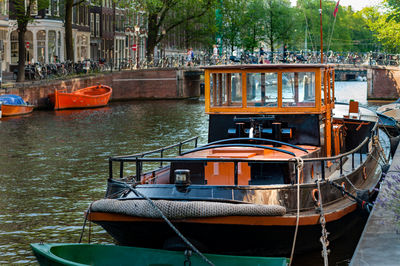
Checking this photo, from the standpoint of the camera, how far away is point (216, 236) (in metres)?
8.66

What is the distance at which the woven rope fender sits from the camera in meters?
8.38

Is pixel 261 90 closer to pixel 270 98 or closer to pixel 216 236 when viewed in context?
pixel 270 98

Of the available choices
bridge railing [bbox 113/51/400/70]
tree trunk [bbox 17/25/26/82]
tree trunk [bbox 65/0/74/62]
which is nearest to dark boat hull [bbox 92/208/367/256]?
tree trunk [bbox 17/25/26/82]

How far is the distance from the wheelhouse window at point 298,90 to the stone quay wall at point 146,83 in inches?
1112

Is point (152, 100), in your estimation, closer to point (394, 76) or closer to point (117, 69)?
point (117, 69)

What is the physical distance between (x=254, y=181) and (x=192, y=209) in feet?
5.03

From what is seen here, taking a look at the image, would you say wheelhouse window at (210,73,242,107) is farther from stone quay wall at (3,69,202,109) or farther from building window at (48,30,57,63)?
building window at (48,30,57,63)

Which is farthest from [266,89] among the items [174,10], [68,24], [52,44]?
[52,44]

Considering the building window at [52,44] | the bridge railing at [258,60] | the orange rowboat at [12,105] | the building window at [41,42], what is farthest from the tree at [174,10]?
the orange rowboat at [12,105]

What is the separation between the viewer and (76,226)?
1224 cm

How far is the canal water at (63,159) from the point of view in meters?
12.0

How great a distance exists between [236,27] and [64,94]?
30729 mm

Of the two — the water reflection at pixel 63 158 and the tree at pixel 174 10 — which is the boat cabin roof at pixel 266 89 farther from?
the tree at pixel 174 10

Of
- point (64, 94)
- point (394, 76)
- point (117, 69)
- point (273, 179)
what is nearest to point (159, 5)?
point (117, 69)
